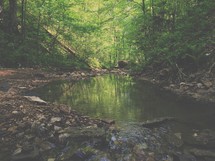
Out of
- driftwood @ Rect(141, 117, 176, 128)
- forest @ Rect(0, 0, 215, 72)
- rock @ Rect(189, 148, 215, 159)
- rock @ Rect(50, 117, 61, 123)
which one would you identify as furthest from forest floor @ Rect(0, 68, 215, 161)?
forest @ Rect(0, 0, 215, 72)

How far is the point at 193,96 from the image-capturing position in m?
11.2

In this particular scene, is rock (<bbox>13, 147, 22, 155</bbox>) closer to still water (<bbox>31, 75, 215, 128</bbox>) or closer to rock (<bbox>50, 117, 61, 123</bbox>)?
rock (<bbox>50, 117, 61, 123</bbox>)

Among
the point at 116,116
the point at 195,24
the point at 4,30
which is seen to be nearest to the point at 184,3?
the point at 195,24

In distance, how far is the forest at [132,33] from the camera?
14.2 m

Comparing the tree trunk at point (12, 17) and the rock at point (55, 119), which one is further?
the tree trunk at point (12, 17)

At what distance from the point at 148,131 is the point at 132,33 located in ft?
61.6

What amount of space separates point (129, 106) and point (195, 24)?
279 inches

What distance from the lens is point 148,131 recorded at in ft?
22.9

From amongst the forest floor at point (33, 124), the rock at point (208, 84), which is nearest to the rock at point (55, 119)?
the forest floor at point (33, 124)

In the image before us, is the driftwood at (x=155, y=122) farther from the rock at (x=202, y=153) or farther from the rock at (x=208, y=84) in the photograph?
the rock at (x=208, y=84)

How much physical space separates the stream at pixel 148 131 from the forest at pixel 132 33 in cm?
432

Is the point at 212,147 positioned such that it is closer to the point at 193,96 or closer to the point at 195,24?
the point at 193,96

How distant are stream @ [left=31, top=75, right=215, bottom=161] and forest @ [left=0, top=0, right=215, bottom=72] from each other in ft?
14.2

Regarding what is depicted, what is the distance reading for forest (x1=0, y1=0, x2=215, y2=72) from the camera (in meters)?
14.2
